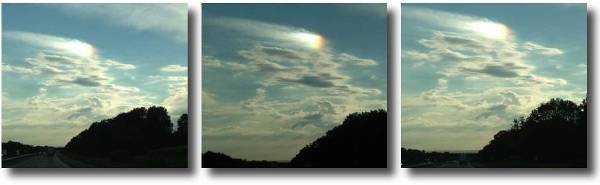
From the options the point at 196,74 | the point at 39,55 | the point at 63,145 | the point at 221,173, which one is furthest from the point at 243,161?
the point at 39,55

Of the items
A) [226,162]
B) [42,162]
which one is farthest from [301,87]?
[42,162]

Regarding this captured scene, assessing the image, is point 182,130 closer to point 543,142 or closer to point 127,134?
point 127,134

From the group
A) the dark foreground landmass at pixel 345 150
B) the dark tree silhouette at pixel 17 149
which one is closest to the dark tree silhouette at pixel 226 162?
the dark foreground landmass at pixel 345 150

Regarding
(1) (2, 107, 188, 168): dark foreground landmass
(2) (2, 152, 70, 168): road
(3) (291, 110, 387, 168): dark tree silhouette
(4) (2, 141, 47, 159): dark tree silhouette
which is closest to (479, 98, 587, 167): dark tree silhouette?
(3) (291, 110, 387, 168): dark tree silhouette

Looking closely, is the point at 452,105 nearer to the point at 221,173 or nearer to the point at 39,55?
the point at 221,173

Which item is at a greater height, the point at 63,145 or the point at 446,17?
the point at 446,17

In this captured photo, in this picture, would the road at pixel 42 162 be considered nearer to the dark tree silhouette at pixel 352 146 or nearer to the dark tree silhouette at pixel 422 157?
the dark tree silhouette at pixel 352 146

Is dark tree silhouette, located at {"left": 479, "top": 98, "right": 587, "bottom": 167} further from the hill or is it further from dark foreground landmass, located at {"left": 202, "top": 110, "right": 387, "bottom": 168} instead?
the hill

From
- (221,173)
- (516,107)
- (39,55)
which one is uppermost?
(39,55)
